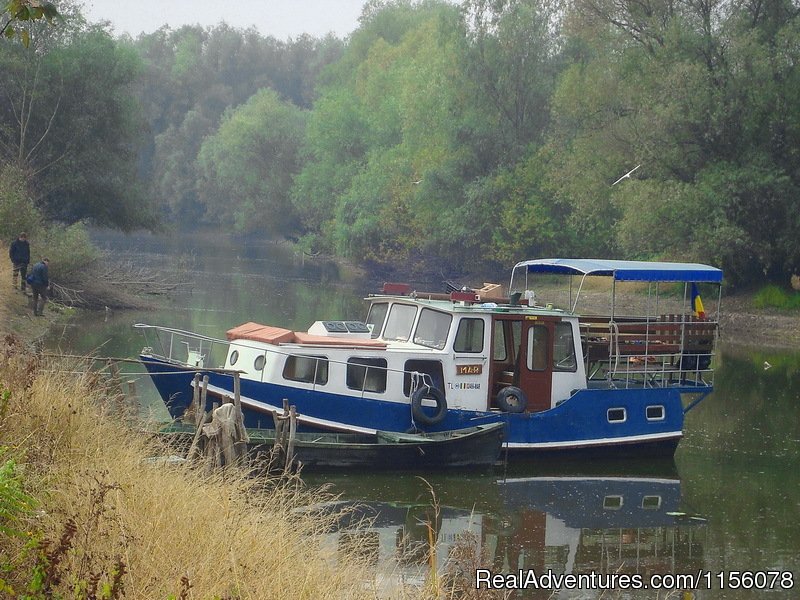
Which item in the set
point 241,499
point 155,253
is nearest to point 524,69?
point 155,253

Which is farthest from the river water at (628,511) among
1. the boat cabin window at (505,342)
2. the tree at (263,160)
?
the tree at (263,160)

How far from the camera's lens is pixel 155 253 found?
66062 mm

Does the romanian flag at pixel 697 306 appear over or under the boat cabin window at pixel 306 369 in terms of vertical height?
over

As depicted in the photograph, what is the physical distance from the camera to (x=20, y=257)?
31453mm

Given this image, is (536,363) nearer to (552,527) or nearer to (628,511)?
(628,511)

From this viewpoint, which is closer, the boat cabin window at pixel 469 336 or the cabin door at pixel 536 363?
the boat cabin window at pixel 469 336

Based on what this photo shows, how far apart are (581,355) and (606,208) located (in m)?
29.7

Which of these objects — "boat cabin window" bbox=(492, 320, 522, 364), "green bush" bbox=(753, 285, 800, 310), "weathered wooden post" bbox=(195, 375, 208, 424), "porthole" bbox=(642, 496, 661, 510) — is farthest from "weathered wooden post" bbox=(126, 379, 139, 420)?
"green bush" bbox=(753, 285, 800, 310)

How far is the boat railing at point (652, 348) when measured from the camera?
19675mm

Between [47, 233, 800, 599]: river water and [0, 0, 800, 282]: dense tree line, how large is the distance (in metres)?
15.6

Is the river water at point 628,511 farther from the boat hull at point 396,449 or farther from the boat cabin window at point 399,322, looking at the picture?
the boat cabin window at point 399,322

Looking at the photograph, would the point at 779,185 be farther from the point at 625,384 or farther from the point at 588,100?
the point at 625,384

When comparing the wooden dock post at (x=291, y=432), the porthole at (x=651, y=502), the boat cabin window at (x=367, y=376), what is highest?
the boat cabin window at (x=367, y=376)

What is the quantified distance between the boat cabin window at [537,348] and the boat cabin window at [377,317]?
279 cm
